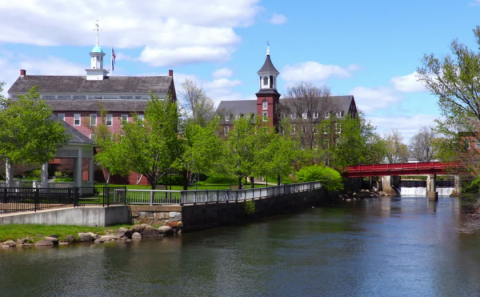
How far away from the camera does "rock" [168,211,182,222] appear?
30.0m

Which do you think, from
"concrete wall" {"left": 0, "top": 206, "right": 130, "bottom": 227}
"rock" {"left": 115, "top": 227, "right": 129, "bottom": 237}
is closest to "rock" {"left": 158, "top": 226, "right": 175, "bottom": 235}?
"rock" {"left": 115, "top": 227, "right": 129, "bottom": 237}

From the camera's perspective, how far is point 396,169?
68.1m

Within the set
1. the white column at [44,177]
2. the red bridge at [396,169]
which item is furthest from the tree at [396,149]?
the white column at [44,177]

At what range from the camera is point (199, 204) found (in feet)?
105

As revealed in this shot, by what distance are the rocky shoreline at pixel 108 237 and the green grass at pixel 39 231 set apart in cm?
23

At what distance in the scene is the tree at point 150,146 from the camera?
114ft

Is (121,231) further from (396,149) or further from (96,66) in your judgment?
(396,149)

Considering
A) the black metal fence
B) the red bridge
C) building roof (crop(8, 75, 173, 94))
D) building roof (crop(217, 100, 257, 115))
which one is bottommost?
the black metal fence

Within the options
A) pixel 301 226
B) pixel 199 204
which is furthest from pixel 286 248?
pixel 301 226

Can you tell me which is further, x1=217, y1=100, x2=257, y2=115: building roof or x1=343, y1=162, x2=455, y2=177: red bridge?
x1=217, y1=100, x2=257, y2=115: building roof

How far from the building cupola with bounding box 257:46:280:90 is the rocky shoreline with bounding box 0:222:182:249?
6503cm

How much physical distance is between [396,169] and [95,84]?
138ft

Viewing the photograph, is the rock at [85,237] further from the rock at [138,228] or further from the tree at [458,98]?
the tree at [458,98]

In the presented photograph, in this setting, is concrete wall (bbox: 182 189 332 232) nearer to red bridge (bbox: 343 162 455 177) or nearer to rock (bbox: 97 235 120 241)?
rock (bbox: 97 235 120 241)
